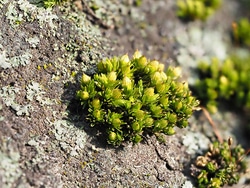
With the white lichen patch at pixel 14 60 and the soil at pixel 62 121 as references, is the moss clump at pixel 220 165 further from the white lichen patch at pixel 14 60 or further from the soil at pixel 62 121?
the white lichen patch at pixel 14 60

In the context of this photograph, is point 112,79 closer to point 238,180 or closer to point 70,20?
point 70,20

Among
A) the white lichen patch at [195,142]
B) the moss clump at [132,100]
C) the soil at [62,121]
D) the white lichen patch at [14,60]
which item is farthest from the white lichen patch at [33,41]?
the white lichen patch at [195,142]

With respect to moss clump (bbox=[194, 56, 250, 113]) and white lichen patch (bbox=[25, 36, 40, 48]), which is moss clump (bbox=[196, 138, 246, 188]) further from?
white lichen patch (bbox=[25, 36, 40, 48])

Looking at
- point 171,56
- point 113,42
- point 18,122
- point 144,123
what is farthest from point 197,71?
point 18,122

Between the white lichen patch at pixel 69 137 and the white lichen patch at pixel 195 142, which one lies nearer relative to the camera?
the white lichen patch at pixel 69 137

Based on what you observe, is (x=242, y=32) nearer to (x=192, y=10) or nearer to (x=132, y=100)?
(x=192, y=10)

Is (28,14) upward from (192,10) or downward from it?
downward

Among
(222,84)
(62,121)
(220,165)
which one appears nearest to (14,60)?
(62,121)

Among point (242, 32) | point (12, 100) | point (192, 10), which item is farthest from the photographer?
point (242, 32)
